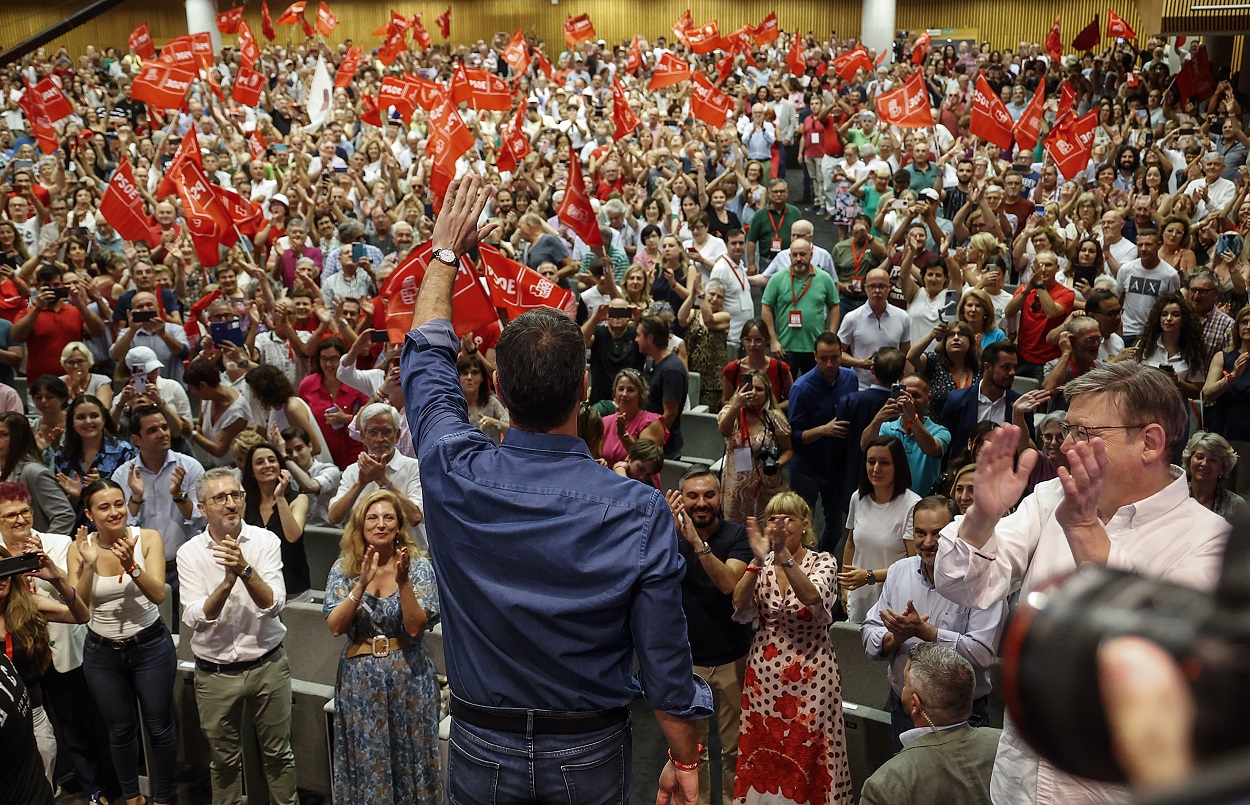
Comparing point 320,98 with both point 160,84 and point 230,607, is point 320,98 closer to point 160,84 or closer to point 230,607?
point 160,84

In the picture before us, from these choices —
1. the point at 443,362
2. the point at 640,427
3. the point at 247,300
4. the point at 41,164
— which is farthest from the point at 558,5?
the point at 443,362

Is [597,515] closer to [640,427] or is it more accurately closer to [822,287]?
[640,427]

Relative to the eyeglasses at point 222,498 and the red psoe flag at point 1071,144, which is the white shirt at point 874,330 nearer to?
the eyeglasses at point 222,498

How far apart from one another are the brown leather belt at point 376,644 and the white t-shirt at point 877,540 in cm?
202

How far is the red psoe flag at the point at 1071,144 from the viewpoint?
10891mm

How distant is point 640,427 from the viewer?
6.28 m

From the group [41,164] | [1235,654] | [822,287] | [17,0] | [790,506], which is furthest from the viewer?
[17,0]

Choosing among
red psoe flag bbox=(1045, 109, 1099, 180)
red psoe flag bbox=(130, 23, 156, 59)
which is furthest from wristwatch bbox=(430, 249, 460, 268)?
red psoe flag bbox=(130, 23, 156, 59)

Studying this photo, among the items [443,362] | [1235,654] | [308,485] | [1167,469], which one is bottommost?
[308,485]

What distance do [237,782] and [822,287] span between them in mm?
4999

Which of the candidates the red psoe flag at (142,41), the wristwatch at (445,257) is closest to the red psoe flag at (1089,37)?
the red psoe flag at (142,41)

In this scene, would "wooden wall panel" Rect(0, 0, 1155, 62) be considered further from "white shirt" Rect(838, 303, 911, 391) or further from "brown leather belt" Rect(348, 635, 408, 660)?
"brown leather belt" Rect(348, 635, 408, 660)

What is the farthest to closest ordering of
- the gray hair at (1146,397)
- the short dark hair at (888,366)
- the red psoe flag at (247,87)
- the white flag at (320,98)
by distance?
the white flag at (320,98)
the red psoe flag at (247,87)
the short dark hair at (888,366)
the gray hair at (1146,397)

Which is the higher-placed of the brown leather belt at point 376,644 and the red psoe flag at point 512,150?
the red psoe flag at point 512,150
